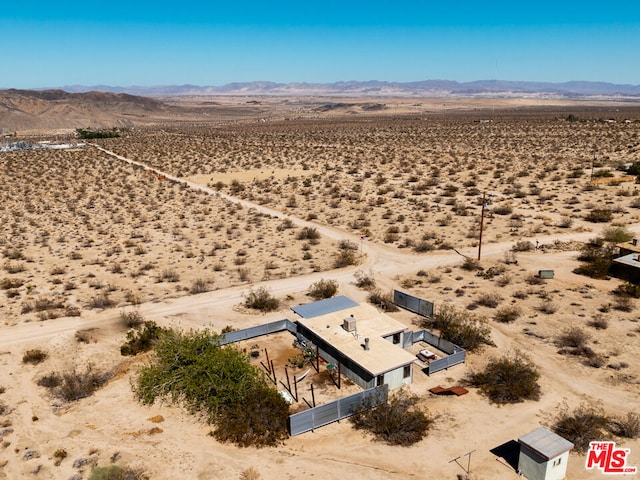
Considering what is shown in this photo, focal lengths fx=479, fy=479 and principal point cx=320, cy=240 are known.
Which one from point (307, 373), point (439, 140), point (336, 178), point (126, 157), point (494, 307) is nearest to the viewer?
point (307, 373)

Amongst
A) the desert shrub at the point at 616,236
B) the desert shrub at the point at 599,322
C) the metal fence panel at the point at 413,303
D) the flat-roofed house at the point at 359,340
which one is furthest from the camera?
the desert shrub at the point at 616,236

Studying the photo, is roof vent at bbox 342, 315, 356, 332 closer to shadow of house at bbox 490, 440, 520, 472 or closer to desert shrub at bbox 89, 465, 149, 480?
shadow of house at bbox 490, 440, 520, 472

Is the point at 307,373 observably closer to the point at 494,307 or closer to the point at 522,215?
the point at 494,307

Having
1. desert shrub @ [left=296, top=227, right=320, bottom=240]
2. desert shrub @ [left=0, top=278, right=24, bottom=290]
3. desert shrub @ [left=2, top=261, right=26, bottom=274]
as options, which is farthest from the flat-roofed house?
desert shrub @ [left=2, top=261, right=26, bottom=274]

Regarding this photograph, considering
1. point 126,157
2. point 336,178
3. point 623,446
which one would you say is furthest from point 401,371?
point 126,157

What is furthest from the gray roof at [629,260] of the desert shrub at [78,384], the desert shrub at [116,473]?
the desert shrub at [78,384]

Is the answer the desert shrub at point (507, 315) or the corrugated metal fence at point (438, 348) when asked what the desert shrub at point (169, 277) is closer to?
the corrugated metal fence at point (438, 348)

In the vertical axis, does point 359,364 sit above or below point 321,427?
above

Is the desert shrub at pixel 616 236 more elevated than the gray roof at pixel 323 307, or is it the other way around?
the desert shrub at pixel 616 236
